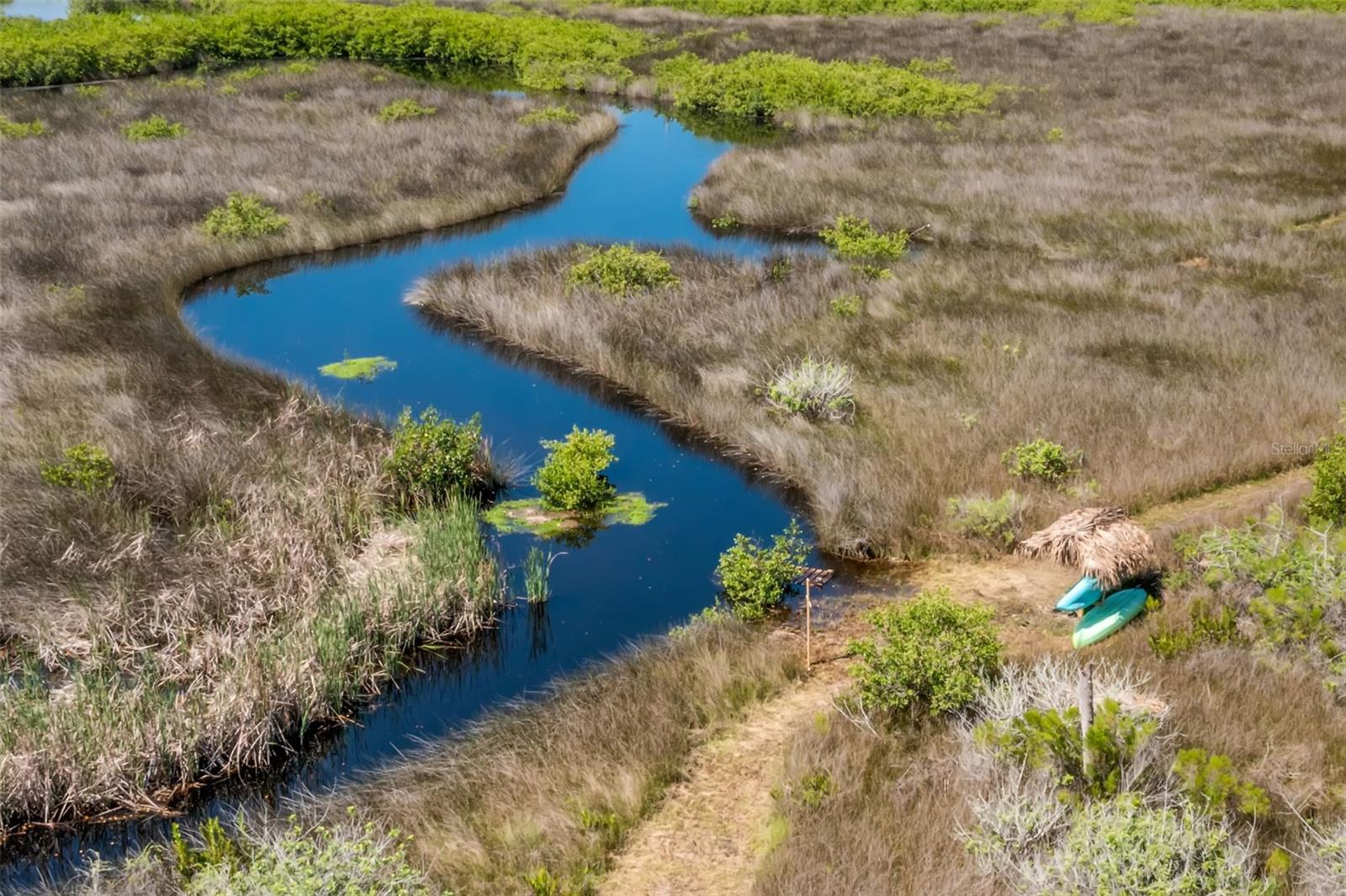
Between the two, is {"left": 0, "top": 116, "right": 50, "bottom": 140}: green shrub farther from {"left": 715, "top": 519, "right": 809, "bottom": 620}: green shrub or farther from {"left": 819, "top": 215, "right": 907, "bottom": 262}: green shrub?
{"left": 715, "top": 519, "right": 809, "bottom": 620}: green shrub

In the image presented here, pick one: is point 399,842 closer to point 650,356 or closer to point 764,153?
point 650,356

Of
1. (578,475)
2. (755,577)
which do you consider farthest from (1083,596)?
(578,475)

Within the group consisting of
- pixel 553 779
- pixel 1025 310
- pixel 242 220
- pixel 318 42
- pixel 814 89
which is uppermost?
pixel 318 42

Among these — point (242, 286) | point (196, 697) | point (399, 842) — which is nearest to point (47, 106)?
point (242, 286)

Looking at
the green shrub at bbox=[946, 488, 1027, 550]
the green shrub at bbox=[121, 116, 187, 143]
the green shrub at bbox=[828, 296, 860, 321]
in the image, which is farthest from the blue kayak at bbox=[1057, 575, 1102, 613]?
the green shrub at bbox=[121, 116, 187, 143]

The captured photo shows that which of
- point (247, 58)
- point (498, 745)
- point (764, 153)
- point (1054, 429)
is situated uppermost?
point (247, 58)

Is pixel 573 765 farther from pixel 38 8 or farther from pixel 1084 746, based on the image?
pixel 38 8

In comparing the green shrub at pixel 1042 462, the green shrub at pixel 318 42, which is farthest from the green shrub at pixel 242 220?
the green shrub at pixel 318 42
